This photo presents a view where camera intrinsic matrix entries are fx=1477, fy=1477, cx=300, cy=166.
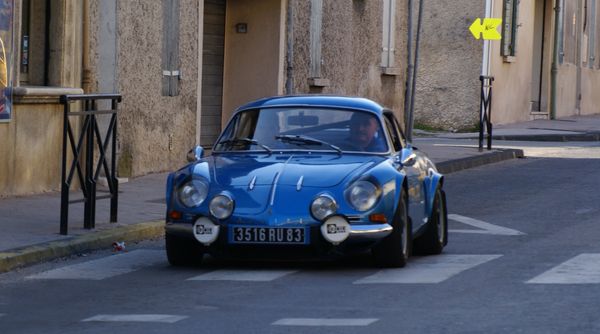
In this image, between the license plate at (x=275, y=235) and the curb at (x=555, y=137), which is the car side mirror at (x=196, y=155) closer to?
the license plate at (x=275, y=235)

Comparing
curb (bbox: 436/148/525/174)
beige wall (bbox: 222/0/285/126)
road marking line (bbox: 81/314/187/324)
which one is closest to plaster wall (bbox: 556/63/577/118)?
curb (bbox: 436/148/525/174)

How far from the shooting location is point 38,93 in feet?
51.2

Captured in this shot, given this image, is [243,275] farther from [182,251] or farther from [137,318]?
[137,318]

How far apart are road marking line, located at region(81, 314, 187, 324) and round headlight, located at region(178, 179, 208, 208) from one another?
2.01 metres

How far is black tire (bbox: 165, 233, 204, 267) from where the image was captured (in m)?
10.6

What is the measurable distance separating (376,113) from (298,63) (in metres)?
11.6

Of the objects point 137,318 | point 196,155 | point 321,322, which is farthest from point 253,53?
point 321,322

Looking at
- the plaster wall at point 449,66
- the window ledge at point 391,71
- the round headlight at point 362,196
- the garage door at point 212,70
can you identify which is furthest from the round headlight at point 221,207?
the plaster wall at point 449,66

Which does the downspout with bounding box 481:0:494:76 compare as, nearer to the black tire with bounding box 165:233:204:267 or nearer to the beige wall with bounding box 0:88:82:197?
the beige wall with bounding box 0:88:82:197

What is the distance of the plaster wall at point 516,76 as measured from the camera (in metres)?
35.2

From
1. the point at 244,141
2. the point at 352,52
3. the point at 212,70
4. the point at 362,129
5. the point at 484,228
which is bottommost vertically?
the point at 484,228

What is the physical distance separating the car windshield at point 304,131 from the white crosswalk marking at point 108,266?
1042mm

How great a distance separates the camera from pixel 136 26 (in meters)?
18.1

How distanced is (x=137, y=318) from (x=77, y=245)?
11.6 feet
